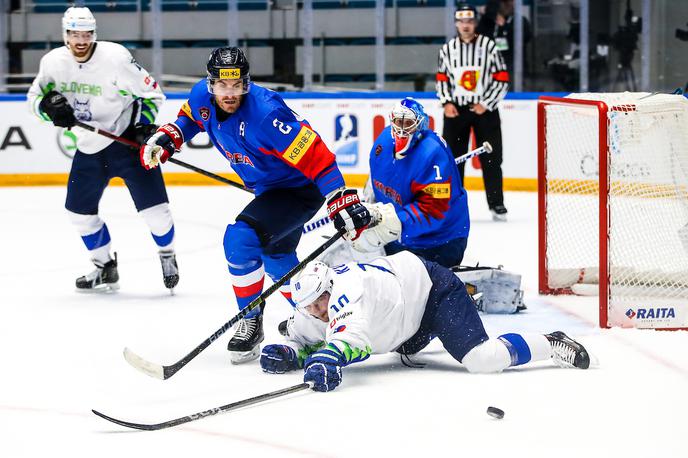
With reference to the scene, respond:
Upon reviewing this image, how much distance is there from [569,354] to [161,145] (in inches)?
61.6

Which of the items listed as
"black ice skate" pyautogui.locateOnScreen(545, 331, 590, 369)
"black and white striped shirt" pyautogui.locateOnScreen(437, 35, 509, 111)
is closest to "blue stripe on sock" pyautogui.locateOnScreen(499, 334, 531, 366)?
"black ice skate" pyautogui.locateOnScreen(545, 331, 590, 369)

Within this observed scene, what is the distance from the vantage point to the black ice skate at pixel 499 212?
23.6 ft

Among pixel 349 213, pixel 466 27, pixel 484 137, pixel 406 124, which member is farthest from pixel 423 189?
pixel 466 27

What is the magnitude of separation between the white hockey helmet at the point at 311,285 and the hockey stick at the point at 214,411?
0.24 meters

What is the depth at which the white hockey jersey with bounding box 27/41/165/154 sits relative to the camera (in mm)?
5090

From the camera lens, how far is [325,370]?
129 inches

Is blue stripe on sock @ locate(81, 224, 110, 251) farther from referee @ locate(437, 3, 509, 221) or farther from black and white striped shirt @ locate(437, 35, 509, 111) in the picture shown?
black and white striped shirt @ locate(437, 35, 509, 111)

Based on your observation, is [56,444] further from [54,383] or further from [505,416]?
[505,416]

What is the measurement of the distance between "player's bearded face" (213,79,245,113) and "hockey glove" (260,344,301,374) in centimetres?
79

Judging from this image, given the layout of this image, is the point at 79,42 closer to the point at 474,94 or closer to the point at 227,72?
the point at 227,72

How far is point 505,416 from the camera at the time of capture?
3125 mm

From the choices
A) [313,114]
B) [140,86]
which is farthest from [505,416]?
[313,114]

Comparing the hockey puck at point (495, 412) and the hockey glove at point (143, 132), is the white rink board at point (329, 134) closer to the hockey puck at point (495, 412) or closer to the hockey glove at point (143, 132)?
the hockey glove at point (143, 132)

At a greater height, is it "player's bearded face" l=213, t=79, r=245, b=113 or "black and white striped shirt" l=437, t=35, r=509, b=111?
"black and white striped shirt" l=437, t=35, r=509, b=111
